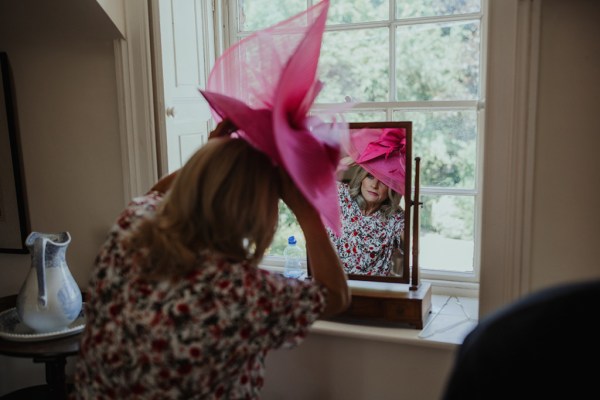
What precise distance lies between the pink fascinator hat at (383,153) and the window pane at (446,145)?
26cm

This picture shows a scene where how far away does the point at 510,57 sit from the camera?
5.44 feet

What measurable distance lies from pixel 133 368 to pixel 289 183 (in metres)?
0.43

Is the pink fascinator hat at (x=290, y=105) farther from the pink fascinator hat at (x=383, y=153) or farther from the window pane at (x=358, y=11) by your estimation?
the window pane at (x=358, y=11)

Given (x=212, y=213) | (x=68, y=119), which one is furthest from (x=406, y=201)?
(x=68, y=119)

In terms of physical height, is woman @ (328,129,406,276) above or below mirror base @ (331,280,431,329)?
above

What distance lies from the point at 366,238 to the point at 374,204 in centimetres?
11

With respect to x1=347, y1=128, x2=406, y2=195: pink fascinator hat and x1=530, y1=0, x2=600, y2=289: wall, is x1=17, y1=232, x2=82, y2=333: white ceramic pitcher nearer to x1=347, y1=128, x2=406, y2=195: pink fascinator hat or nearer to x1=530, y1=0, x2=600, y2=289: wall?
x1=347, y1=128, x2=406, y2=195: pink fascinator hat

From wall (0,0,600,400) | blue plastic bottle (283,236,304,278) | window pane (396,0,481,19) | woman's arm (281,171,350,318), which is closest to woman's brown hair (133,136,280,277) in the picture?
woman's arm (281,171,350,318)

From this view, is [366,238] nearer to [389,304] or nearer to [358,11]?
[389,304]

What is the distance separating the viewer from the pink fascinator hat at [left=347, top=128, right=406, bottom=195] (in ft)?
6.13

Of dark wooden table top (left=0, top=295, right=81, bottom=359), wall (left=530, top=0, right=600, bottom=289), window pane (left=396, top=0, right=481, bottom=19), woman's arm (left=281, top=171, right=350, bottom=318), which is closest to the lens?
woman's arm (left=281, top=171, right=350, bottom=318)

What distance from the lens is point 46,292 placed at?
1.83 metres

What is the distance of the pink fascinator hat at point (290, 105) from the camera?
3.86ft

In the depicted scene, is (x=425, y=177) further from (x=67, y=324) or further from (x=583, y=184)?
(x=67, y=324)
